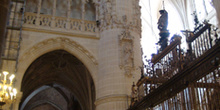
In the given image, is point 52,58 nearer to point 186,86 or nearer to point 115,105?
point 115,105

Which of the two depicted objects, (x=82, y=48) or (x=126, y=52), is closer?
(x=126, y=52)

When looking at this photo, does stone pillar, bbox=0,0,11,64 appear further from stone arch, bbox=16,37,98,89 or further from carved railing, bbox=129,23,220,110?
stone arch, bbox=16,37,98,89

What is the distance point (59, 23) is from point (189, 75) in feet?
28.6

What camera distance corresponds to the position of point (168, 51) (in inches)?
319

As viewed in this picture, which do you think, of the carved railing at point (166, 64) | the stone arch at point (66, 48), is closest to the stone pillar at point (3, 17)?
the carved railing at point (166, 64)

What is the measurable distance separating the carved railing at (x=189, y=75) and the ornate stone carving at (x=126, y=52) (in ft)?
12.8

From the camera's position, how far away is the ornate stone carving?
525 inches

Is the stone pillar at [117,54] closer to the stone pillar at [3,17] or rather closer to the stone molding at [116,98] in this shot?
the stone molding at [116,98]

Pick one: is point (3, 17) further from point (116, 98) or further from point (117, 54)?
point (117, 54)

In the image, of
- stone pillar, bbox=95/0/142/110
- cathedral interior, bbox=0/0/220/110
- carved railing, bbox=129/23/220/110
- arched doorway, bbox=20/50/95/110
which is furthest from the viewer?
arched doorway, bbox=20/50/95/110

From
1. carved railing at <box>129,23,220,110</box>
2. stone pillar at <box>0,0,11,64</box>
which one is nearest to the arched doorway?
carved railing at <box>129,23,220,110</box>

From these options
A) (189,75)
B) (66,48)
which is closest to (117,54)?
(66,48)

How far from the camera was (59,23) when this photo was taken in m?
14.4

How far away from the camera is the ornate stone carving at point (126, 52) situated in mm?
13326
